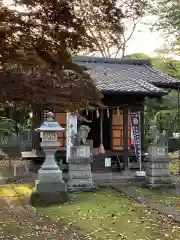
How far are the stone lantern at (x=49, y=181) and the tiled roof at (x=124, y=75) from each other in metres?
2.76

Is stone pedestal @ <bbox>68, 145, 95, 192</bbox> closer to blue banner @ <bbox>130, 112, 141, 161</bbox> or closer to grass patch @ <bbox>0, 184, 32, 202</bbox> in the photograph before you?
grass patch @ <bbox>0, 184, 32, 202</bbox>

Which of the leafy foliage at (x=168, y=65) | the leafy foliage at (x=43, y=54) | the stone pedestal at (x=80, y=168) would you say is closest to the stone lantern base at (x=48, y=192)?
the stone pedestal at (x=80, y=168)

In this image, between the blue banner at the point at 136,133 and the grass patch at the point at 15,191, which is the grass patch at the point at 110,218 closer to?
the grass patch at the point at 15,191

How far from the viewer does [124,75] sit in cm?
1559

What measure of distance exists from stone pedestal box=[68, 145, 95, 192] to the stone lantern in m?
1.22

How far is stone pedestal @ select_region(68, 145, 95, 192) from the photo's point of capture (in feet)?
35.1

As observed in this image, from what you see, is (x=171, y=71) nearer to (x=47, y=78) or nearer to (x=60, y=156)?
(x=60, y=156)

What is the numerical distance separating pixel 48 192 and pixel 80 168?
1.84 meters

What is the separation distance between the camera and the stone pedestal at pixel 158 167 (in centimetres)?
1131

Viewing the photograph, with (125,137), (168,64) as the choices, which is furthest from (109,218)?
(168,64)

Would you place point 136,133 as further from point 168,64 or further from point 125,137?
point 168,64

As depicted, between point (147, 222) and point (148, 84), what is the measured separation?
750cm

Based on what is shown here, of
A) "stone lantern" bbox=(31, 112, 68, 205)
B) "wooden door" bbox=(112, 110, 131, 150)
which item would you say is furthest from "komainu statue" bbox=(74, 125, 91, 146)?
"wooden door" bbox=(112, 110, 131, 150)

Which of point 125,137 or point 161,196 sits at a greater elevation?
point 125,137
